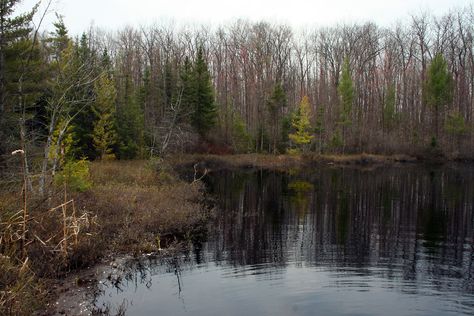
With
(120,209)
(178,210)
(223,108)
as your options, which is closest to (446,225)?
(178,210)

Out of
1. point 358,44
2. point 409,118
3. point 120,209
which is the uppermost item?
point 358,44

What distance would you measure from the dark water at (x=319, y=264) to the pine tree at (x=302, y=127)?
2673cm

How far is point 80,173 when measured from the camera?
18594 mm

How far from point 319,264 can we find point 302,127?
4043 cm

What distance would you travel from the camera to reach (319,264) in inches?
553

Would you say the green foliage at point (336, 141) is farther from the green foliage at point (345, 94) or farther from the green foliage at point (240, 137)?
the green foliage at point (240, 137)

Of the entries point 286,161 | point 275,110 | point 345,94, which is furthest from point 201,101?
point 345,94

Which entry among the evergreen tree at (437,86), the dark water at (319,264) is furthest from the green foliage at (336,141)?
the dark water at (319,264)

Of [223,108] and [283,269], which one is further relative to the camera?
[223,108]

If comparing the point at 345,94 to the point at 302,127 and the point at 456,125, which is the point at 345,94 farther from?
the point at 456,125

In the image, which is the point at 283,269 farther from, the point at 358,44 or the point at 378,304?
the point at 358,44

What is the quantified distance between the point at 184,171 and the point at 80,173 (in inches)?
841

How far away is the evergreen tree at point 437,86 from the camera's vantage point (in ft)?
201

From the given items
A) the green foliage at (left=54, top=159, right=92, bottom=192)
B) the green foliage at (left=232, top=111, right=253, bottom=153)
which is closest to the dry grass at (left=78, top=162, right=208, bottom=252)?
the green foliage at (left=54, top=159, right=92, bottom=192)
